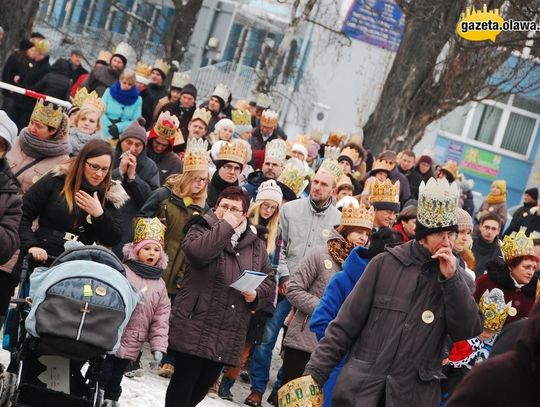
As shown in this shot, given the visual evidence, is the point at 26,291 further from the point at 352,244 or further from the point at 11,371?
the point at 352,244

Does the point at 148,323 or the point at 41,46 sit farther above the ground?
the point at 41,46

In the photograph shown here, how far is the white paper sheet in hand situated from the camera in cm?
1028

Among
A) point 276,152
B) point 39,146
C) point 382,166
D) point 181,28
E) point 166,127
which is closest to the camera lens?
point 39,146

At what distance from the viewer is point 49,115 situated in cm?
1099

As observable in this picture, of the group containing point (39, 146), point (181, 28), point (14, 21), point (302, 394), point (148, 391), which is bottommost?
point (148, 391)

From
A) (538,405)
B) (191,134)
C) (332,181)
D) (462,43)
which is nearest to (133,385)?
(332,181)

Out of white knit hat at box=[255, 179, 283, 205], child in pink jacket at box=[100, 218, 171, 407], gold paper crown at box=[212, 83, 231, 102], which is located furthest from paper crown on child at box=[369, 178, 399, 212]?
gold paper crown at box=[212, 83, 231, 102]

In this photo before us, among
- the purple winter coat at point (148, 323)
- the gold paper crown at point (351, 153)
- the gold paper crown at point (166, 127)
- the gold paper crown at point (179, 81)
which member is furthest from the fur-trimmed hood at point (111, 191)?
the gold paper crown at point (179, 81)

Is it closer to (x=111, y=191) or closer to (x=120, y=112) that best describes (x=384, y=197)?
(x=111, y=191)

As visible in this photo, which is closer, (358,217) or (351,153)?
(358,217)

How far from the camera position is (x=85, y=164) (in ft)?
32.5

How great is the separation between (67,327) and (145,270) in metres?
1.86

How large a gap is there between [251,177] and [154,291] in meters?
4.32

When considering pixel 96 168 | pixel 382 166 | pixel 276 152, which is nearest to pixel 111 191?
pixel 96 168
